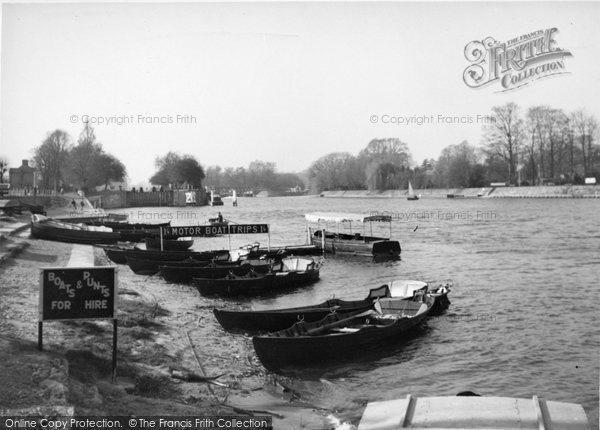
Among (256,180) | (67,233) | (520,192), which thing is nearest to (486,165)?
(520,192)

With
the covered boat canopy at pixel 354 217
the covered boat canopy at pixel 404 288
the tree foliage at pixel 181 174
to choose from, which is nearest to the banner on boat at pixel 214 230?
the covered boat canopy at pixel 354 217

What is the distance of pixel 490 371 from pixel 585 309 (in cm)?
875

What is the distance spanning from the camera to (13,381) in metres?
7.83

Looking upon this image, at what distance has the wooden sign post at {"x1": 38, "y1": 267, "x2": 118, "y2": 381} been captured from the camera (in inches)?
340

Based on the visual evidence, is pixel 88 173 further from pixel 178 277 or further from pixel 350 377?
pixel 350 377

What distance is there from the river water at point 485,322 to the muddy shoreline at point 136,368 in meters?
1.22

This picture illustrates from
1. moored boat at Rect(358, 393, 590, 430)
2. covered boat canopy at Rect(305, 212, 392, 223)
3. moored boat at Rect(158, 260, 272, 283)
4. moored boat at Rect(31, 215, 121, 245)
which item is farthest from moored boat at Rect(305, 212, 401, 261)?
moored boat at Rect(358, 393, 590, 430)

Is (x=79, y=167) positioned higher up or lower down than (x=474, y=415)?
higher up

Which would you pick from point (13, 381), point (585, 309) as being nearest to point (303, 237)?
point (585, 309)

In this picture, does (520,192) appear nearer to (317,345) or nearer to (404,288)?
(404,288)

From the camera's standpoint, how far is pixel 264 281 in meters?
22.6

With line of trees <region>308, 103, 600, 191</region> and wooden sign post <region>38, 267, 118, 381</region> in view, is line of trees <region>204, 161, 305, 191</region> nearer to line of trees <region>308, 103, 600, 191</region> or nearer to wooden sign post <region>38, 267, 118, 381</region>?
line of trees <region>308, 103, 600, 191</region>

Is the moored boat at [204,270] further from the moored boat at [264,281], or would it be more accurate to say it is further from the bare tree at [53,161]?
the bare tree at [53,161]

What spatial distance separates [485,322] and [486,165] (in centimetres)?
4985
